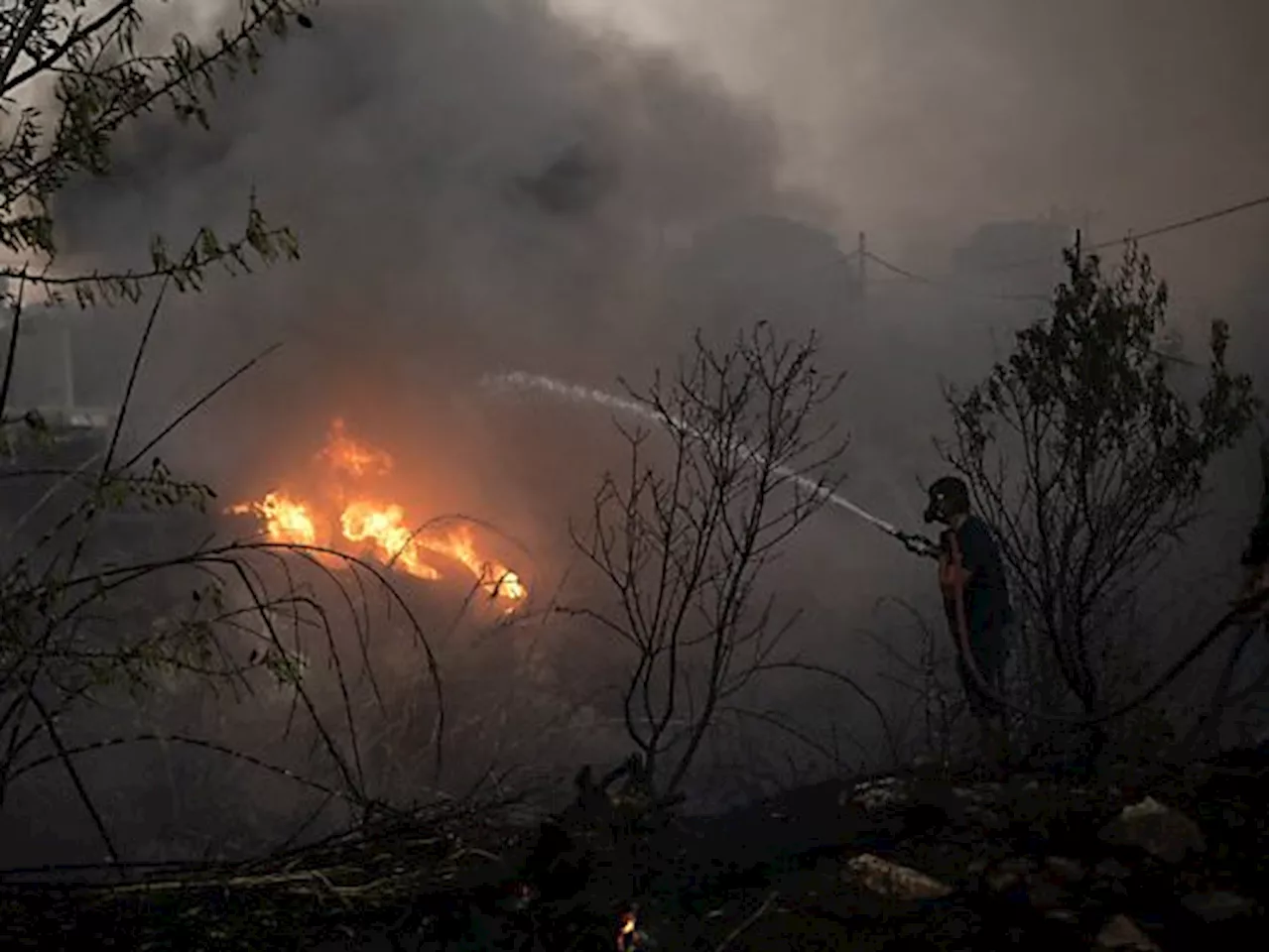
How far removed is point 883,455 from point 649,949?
2344 centimetres

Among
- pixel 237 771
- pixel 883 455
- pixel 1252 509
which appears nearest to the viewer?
pixel 237 771

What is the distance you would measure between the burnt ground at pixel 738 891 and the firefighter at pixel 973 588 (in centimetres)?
281

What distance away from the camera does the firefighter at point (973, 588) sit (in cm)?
670

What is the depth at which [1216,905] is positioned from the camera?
9.37 feet

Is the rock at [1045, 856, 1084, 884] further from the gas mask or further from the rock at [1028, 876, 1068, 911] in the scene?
the gas mask

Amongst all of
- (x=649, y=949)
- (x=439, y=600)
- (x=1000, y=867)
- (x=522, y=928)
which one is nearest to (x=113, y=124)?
(x=522, y=928)

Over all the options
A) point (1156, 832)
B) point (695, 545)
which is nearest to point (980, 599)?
point (1156, 832)

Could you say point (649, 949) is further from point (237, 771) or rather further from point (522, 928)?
point (237, 771)

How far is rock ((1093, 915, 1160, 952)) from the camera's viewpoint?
8.82ft

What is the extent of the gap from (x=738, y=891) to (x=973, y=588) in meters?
3.71

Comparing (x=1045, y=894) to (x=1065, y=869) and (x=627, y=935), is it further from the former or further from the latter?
(x=627, y=935)

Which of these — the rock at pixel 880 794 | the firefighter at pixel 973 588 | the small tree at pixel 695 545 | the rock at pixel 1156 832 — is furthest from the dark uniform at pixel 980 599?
the rock at pixel 1156 832

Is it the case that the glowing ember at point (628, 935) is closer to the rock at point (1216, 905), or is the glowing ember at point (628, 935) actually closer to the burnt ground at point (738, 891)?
the burnt ground at point (738, 891)

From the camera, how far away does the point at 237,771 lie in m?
11.6
